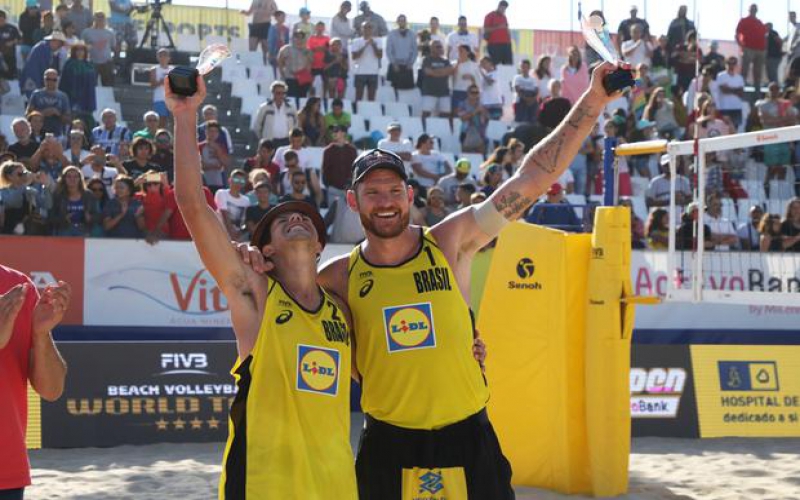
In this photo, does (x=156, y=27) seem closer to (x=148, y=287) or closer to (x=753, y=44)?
(x=148, y=287)

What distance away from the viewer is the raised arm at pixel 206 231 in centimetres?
360

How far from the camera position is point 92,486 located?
24.6ft

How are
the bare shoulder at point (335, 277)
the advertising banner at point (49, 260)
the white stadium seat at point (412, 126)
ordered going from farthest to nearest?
the white stadium seat at point (412, 126) < the advertising banner at point (49, 260) < the bare shoulder at point (335, 277)

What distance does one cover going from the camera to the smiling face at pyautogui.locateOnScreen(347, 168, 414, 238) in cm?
407

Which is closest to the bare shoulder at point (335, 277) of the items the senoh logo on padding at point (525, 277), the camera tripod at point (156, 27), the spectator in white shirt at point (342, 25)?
the senoh logo on padding at point (525, 277)

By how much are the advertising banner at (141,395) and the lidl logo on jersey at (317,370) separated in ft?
17.2

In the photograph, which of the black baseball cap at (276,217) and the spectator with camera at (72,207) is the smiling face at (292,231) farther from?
the spectator with camera at (72,207)

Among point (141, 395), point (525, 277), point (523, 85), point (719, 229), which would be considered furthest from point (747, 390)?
point (523, 85)

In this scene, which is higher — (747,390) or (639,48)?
(639,48)

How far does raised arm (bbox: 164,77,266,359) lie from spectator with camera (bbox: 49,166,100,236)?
716 centimetres

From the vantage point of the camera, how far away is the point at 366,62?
15297 millimetres

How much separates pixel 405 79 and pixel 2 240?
6.95 m

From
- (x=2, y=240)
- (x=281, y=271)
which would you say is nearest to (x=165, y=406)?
(x=2, y=240)

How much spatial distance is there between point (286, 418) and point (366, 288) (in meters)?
0.68
